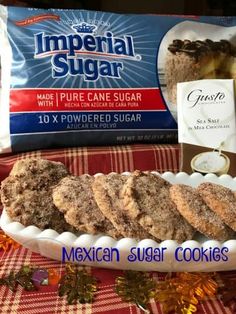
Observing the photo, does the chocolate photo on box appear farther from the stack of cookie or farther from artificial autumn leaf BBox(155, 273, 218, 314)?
artificial autumn leaf BBox(155, 273, 218, 314)

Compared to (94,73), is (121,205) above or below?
below

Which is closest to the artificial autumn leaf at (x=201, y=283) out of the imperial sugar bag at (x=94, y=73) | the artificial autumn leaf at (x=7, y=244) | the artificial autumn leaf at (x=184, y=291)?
the artificial autumn leaf at (x=184, y=291)

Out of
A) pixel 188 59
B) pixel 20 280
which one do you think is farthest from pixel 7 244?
pixel 188 59

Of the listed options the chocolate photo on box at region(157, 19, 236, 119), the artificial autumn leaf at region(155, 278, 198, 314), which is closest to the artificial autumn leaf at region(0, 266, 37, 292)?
the artificial autumn leaf at region(155, 278, 198, 314)

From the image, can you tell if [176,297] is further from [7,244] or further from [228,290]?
[7,244]

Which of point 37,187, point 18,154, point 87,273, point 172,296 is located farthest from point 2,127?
point 172,296

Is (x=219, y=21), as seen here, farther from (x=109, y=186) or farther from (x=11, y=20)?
(x=109, y=186)
